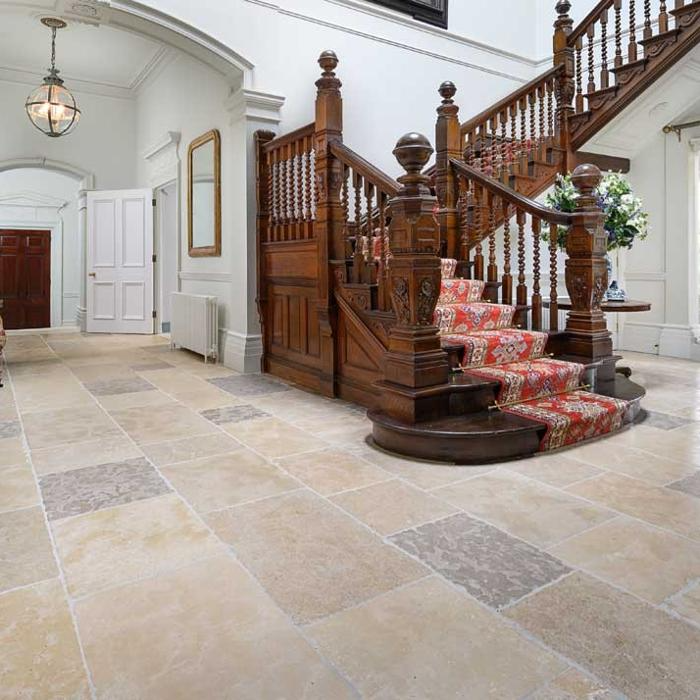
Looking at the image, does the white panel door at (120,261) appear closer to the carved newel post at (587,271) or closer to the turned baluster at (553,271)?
the turned baluster at (553,271)

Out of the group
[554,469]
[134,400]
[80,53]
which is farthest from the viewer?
[80,53]

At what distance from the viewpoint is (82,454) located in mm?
2785

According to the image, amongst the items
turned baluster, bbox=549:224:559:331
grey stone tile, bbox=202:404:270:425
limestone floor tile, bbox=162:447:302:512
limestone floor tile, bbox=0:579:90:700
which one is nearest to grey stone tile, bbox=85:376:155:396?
grey stone tile, bbox=202:404:270:425

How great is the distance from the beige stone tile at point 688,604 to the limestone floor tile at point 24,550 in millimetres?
1672

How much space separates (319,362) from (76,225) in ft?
27.7

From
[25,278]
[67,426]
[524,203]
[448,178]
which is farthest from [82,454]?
[25,278]

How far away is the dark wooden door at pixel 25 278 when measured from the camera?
10297 mm

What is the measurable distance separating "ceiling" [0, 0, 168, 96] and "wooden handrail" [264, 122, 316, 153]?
297cm

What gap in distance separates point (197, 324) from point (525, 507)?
4283 mm

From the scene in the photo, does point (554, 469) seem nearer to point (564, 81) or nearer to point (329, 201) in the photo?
point (329, 201)

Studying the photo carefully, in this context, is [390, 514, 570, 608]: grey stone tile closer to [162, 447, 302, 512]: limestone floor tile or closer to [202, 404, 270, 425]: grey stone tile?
[162, 447, 302, 512]: limestone floor tile

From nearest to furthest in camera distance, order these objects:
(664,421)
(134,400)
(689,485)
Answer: (689,485)
(664,421)
(134,400)

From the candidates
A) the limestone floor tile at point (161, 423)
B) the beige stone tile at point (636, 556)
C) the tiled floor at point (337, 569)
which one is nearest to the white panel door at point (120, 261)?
the limestone floor tile at point (161, 423)

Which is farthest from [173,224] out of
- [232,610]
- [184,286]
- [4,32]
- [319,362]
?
[232,610]
